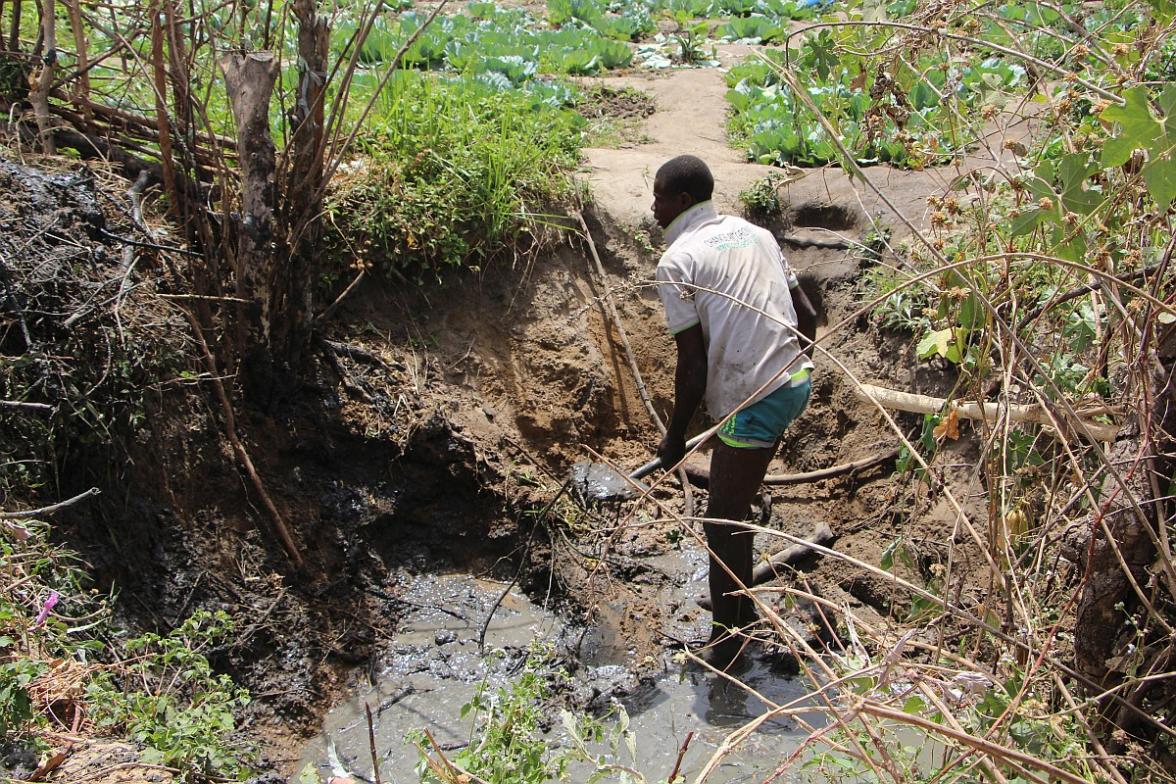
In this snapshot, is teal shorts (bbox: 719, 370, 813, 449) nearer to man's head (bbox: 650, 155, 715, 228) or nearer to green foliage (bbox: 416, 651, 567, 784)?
man's head (bbox: 650, 155, 715, 228)

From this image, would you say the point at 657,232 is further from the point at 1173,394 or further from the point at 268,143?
the point at 1173,394

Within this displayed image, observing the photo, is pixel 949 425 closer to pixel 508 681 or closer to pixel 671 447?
pixel 671 447

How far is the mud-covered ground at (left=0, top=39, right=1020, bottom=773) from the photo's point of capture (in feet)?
12.9

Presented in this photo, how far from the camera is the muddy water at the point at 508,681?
3.75 m

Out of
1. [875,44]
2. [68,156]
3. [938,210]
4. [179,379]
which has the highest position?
[875,44]

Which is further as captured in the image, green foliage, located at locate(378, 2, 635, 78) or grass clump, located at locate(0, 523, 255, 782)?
green foliage, located at locate(378, 2, 635, 78)

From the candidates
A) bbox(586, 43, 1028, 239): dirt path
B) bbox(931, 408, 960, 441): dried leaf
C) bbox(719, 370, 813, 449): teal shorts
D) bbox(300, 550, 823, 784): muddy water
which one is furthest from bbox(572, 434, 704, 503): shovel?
bbox(931, 408, 960, 441): dried leaf

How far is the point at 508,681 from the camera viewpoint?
4.20 meters

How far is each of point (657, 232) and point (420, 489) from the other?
194 centimetres

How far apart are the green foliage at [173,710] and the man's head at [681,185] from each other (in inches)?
88.6

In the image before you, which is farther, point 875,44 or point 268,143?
point 268,143

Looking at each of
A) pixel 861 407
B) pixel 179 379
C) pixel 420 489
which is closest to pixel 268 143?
pixel 179 379

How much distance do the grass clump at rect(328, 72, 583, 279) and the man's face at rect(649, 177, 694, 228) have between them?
46.7 inches

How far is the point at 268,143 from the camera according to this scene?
391 cm
